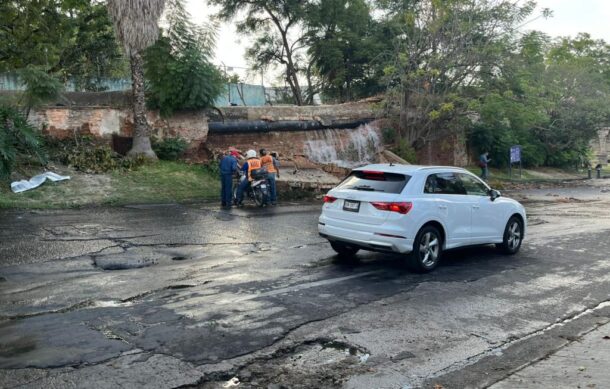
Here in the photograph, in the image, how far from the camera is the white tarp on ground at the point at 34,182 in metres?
15.1

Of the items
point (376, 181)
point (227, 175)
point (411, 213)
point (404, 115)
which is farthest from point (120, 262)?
point (404, 115)

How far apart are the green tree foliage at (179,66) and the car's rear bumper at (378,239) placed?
42.2ft

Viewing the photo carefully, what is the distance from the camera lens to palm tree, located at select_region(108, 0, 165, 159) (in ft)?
57.6

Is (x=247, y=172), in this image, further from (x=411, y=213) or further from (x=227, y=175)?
(x=411, y=213)

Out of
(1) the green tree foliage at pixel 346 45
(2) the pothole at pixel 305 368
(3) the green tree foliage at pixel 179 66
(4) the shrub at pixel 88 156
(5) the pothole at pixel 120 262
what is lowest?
(2) the pothole at pixel 305 368

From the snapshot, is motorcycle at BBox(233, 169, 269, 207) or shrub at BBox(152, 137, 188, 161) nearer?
motorcycle at BBox(233, 169, 269, 207)

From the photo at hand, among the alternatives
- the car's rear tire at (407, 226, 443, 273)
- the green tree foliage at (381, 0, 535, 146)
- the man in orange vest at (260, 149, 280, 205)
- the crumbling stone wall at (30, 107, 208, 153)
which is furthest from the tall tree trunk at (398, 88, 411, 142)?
the car's rear tire at (407, 226, 443, 273)

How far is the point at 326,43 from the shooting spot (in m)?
30.0

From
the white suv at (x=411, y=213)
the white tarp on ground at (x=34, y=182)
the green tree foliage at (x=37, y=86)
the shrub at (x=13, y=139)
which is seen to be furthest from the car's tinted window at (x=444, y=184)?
the green tree foliage at (x=37, y=86)

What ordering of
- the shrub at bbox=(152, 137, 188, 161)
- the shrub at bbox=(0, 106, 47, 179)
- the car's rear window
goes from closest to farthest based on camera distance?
the car's rear window < the shrub at bbox=(0, 106, 47, 179) < the shrub at bbox=(152, 137, 188, 161)

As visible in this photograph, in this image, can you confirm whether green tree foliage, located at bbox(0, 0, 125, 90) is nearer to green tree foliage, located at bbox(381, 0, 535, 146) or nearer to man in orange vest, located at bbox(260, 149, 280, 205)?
man in orange vest, located at bbox(260, 149, 280, 205)

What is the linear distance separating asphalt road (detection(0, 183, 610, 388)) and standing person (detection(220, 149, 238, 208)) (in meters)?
4.53

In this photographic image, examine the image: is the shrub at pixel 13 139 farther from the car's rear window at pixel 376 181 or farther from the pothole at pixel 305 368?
the pothole at pixel 305 368

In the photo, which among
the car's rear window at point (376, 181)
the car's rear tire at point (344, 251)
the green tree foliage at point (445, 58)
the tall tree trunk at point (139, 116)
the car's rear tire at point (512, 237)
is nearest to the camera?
the car's rear window at point (376, 181)
